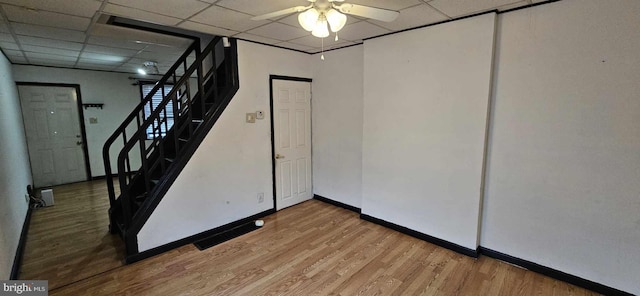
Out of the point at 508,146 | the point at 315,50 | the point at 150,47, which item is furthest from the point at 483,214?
the point at 150,47

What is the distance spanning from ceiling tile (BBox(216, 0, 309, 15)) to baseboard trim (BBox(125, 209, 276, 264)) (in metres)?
2.52

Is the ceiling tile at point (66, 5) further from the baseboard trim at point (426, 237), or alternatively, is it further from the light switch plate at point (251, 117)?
the baseboard trim at point (426, 237)

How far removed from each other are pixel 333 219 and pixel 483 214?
1830mm

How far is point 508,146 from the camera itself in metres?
2.62

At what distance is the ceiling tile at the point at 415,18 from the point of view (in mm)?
2443

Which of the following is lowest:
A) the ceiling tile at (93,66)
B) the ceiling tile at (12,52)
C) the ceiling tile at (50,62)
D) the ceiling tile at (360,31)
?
the ceiling tile at (360,31)

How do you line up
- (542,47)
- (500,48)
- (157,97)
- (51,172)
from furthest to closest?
(157,97), (51,172), (500,48), (542,47)

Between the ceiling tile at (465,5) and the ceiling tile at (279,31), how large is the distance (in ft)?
4.59

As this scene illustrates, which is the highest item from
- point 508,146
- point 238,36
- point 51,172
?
point 238,36

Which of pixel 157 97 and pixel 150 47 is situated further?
pixel 157 97

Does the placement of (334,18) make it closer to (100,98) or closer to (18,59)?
(18,59)

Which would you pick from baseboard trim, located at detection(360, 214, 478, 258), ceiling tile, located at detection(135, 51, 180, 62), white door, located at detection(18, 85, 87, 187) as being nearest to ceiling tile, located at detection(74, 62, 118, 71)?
white door, located at detection(18, 85, 87, 187)

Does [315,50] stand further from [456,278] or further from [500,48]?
[456,278]

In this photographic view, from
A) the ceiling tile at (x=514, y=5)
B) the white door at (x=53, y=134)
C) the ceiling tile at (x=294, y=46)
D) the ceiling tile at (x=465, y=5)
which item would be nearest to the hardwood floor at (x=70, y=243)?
the white door at (x=53, y=134)
